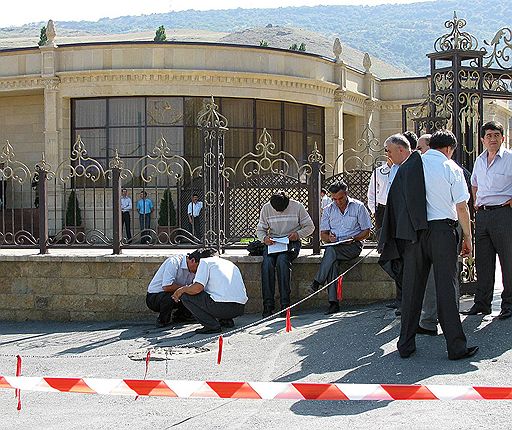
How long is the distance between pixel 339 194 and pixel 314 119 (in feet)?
55.8

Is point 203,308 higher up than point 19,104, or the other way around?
point 19,104

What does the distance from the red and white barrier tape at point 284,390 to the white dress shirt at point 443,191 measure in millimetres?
2412

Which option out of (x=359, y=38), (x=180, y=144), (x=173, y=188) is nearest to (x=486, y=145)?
(x=173, y=188)

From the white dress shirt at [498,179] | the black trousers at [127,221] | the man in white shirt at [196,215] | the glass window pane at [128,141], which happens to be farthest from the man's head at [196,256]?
the glass window pane at [128,141]

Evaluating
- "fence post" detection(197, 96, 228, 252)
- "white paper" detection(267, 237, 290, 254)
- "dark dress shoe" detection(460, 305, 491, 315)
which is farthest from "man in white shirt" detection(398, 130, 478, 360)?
"fence post" detection(197, 96, 228, 252)

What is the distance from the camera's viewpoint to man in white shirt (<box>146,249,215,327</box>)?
10.9 meters

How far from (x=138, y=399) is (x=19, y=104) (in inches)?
824

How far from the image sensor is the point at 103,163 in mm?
25328

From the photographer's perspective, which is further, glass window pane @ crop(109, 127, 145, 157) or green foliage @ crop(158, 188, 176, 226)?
glass window pane @ crop(109, 127, 145, 157)

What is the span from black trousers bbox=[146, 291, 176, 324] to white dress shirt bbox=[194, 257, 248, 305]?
70 centimetres

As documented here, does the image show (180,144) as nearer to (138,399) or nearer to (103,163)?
(103,163)

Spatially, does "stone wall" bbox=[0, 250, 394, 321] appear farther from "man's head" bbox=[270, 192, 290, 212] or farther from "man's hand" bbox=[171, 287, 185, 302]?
"man's hand" bbox=[171, 287, 185, 302]

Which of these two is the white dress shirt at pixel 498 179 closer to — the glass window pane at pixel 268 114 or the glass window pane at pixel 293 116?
the glass window pane at pixel 268 114

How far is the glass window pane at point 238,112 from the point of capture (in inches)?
1011
